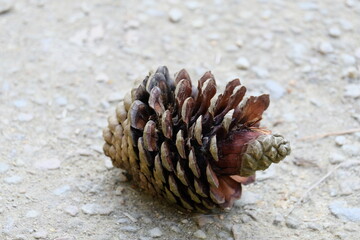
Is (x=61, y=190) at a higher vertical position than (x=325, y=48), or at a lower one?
lower

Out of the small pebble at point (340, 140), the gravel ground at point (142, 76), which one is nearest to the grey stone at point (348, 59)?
the gravel ground at point (142, 76)

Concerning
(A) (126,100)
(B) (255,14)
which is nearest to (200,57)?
(B) (255,14)

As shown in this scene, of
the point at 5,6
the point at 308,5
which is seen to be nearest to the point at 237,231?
the point at 308,5

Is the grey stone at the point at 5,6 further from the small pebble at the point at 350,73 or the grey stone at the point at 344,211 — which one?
the grey stone at the point at 344,211

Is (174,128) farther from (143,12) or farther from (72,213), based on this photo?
(143,12)

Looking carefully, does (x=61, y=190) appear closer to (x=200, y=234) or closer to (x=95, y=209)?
(x=95, y=209)
